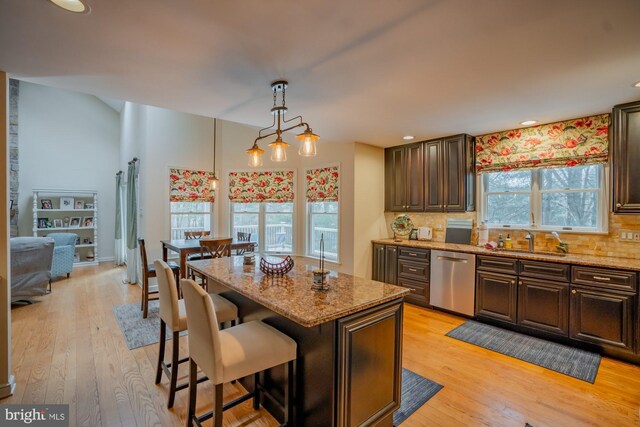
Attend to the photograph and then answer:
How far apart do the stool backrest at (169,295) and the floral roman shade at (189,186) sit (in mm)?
3616

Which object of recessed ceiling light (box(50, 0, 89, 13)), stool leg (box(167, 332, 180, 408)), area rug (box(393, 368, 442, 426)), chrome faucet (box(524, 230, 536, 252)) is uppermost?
recessed ceiling light (box(50, 0, 89, 13))

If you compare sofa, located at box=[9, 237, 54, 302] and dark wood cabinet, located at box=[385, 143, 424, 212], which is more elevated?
dark wood cabinet, located at box=[385, 143, 424, 212]

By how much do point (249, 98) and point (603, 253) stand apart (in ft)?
13.9

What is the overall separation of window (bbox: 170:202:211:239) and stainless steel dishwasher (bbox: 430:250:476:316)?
428 centimetres

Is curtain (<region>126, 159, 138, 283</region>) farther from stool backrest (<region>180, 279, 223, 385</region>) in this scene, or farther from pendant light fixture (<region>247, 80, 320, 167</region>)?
stool backrest (<region>180, 279, 223, 385</region>)

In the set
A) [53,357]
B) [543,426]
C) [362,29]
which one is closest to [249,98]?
[362,29]

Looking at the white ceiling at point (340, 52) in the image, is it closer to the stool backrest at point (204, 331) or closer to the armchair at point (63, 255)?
the stool backrest at point (204, 331)

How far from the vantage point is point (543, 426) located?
1.96 metres

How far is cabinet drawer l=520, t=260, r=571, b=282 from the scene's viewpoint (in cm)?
307

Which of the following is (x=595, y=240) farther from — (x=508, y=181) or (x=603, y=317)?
(x=508, y=181)

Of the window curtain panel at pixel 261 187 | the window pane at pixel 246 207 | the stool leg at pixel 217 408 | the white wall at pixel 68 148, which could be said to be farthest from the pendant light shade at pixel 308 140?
the white wall at pixel 68 148

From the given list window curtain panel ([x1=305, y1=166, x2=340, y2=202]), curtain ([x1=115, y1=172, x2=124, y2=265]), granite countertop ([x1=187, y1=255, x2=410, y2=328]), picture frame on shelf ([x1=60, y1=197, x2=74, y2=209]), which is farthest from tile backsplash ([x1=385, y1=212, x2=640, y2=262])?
picture frame on shelf ([x1=60, y1=197, x2=74, y2=209])

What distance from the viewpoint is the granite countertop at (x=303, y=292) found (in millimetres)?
1514

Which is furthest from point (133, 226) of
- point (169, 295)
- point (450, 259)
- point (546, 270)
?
point (546, 270)
